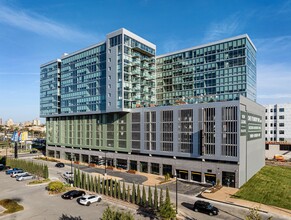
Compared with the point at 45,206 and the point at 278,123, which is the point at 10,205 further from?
the point at 278,123

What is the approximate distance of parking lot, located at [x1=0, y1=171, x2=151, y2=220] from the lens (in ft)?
117

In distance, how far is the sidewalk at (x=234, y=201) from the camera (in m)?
37.6

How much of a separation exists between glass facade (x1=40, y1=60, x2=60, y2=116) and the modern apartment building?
57cm

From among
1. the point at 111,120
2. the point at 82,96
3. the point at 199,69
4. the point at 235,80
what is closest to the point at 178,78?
the point at 199,69

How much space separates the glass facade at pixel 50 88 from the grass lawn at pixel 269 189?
77383 mm

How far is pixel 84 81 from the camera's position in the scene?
8306 centimetres

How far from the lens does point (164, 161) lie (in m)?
63.5

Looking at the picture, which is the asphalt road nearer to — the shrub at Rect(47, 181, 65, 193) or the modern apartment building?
the modern apartment building

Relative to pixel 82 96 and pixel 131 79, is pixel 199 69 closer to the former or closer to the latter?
pixel 131 79

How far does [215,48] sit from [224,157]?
120 ft

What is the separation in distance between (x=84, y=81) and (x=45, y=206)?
51.1 metres

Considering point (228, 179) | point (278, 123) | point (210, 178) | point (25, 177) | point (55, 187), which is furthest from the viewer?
point (278, 123)

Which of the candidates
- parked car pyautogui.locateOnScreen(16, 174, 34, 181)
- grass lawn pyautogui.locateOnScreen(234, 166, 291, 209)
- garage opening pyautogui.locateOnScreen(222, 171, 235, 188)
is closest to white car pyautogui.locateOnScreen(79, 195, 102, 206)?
grass lawn pyautogui.locateOnScreen(234, 166, 291, 209)

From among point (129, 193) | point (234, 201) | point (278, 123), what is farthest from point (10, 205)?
point (278, 123)
